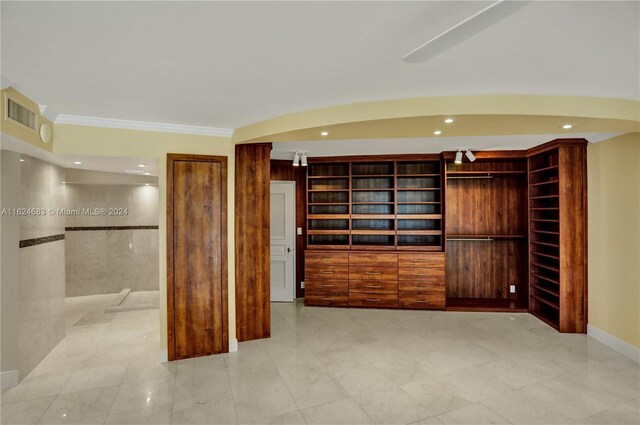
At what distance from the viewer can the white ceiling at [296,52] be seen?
1.54m

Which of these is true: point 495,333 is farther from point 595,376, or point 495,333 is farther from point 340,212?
point 340,212

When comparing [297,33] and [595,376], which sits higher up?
[297,33]

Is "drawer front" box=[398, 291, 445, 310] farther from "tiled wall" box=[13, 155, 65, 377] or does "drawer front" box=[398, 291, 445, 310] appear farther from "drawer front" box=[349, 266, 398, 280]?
"tiled wall" box=[13, 155, 65, 377]

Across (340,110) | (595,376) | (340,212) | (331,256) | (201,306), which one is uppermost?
→ (340,110)

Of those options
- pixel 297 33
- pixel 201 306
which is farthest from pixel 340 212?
pixel 297 33

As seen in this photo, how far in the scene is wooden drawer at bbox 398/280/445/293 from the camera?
500 centimetres

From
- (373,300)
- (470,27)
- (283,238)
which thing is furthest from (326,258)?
(470,27)

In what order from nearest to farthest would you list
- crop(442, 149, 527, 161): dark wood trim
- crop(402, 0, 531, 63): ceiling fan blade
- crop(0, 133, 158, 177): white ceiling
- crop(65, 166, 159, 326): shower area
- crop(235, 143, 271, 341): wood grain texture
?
crop(402, 0, 531, 63): ceiling fan blade → crop(0, 133, 158, 177): white ceiling → crop(235, 143, 271, 341): wood grain texture → crop(442, 149, 527, 161): dark wood trim → crop(65, 166, 159, 326): shower area

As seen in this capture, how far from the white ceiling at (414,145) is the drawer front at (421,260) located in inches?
64.5

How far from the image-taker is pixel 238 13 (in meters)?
1.55

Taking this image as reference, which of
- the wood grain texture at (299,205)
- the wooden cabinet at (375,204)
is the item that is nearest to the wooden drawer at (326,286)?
the wood grain texture at (299,205)

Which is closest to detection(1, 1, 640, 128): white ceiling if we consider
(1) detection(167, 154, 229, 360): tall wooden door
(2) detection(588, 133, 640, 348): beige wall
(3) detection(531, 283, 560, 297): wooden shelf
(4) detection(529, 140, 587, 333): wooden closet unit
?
(1) detection(167, 154, 229, 360): tall wooden door

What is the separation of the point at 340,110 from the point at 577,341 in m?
4.01

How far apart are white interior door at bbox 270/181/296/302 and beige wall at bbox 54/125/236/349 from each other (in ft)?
6.33
